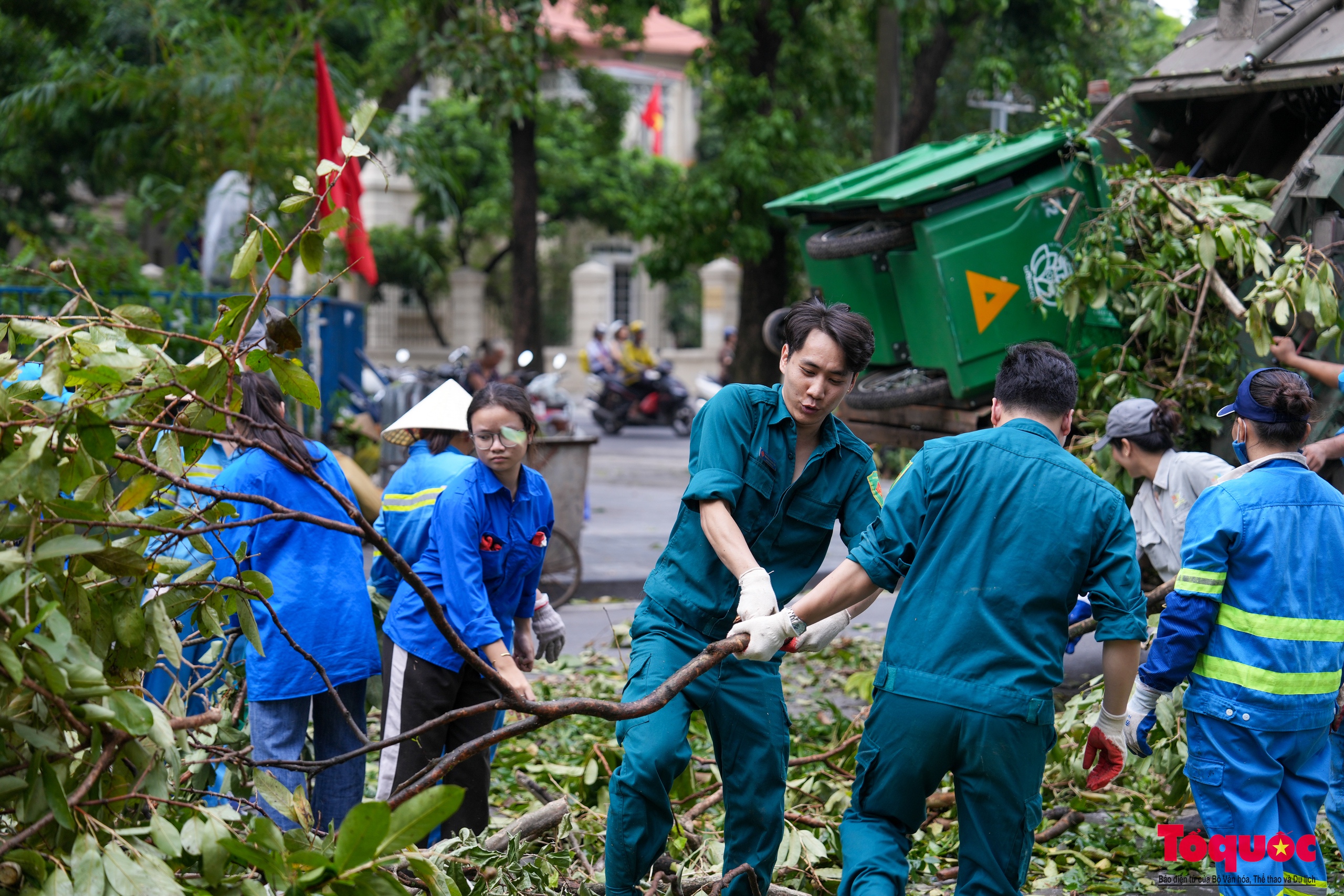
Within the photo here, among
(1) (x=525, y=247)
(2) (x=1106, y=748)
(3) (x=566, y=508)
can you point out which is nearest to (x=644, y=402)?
(1) (x=525, y=247)

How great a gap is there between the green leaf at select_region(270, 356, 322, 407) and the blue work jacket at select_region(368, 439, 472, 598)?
134 centimetres

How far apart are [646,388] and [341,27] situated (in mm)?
7283

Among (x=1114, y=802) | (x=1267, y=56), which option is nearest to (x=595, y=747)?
(x=1114, y=802)

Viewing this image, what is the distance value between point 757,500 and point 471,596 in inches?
37.9

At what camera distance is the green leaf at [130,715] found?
2.12 meters

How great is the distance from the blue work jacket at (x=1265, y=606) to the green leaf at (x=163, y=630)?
8.14 feet

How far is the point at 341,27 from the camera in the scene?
19016 mm

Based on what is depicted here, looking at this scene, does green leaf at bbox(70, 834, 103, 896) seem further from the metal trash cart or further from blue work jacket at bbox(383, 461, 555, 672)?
the metal trash cart

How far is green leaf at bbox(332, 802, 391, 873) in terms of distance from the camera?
1999 mm

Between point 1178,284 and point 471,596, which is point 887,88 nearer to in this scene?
point 1178,284

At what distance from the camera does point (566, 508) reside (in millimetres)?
8211

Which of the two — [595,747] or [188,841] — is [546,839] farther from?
[188,841]

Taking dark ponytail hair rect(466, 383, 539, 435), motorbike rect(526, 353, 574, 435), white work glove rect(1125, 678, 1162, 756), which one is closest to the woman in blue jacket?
dark ponytail hair rect(466, 383, 539, 435)

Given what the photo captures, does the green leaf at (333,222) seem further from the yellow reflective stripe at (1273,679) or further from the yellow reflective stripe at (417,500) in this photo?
the yellow reflective stripe at (1273,679)
